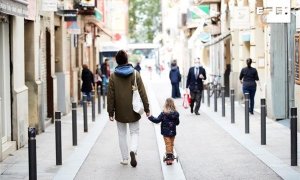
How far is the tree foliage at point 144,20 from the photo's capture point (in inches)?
4717

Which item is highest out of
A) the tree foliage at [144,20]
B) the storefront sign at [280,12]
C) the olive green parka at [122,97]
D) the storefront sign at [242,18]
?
the tree foliage at [144,20]

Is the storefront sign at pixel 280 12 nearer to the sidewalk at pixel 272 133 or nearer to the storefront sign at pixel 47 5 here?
the sidewalk at pixel 272 133

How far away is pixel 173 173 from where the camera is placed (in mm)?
12273

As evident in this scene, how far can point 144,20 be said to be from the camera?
12306cm

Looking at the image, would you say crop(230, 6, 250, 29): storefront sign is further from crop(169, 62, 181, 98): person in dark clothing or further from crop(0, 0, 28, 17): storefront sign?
crop(0, 0, 28, 17): storefront sign

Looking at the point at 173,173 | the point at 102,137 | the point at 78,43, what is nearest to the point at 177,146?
the point at 102,137

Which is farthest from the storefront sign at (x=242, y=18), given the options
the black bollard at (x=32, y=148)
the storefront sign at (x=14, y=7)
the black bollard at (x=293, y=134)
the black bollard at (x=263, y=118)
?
the black bollard at (x=32, y=148)

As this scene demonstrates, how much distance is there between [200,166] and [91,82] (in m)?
17.0

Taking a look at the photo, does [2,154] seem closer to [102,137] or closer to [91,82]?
[102,137]

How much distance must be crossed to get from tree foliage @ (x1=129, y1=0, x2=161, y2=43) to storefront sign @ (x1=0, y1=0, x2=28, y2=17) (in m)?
103

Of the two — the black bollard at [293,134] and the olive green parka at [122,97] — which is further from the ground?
the olive green parka at [122,97]

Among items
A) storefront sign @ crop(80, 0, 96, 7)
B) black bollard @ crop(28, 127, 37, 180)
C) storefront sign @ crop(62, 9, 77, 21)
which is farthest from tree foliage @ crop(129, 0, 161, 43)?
black bollard @ crop(28, 127, 37, 180)

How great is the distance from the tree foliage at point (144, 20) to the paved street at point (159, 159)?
3917 inches

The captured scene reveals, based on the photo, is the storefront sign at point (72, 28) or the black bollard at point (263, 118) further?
the storefront sign at point (72, 28)
